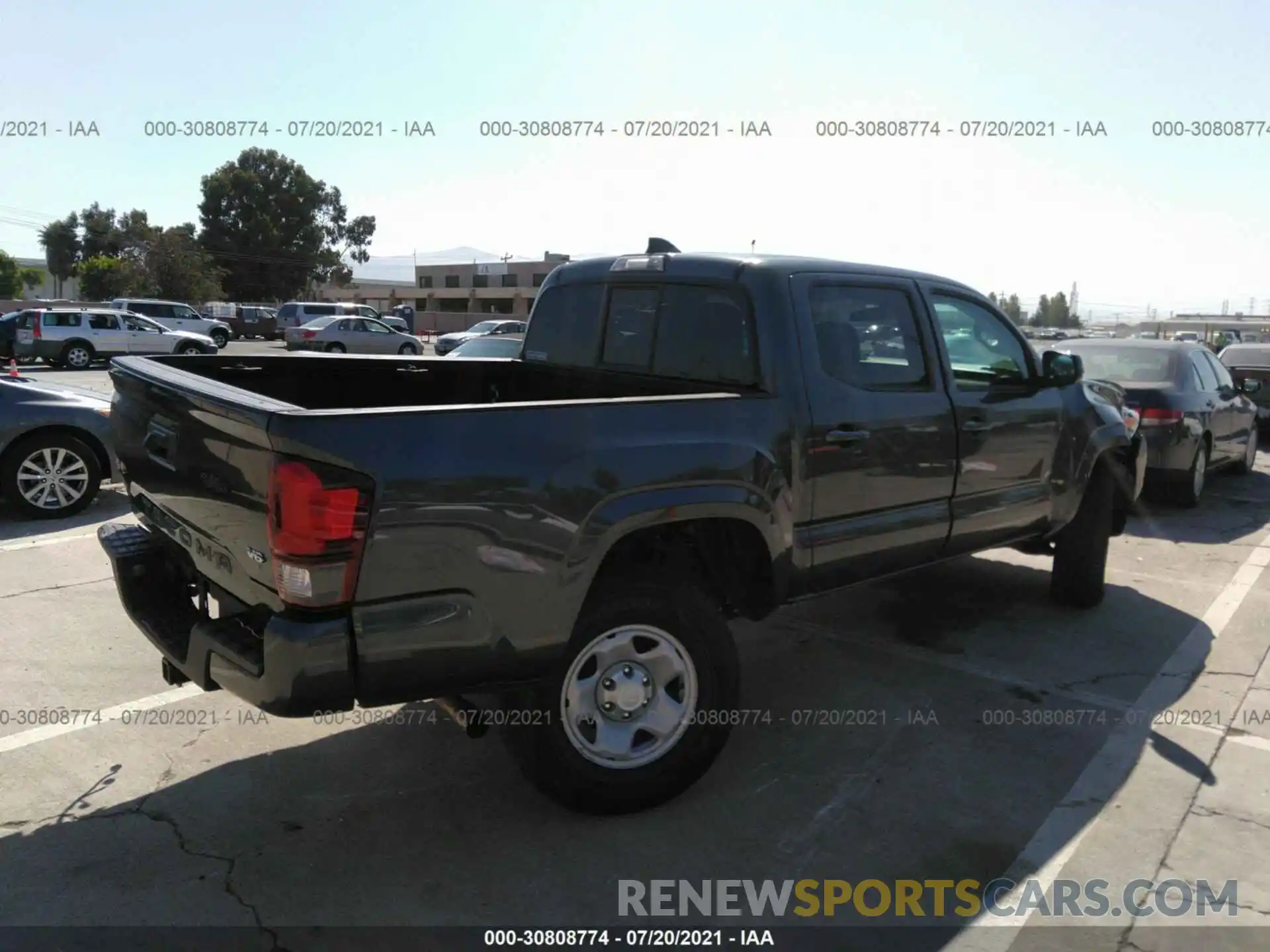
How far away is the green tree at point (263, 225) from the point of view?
6331 centimetres

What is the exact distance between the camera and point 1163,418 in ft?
29.3

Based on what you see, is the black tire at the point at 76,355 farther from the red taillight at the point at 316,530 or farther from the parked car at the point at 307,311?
the red taillight at the point at 316,530

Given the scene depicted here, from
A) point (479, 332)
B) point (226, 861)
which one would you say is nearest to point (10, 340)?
point (479, 332)

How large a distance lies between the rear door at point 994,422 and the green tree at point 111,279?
59998 millimetres

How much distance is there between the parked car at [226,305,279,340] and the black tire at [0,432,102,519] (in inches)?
1607

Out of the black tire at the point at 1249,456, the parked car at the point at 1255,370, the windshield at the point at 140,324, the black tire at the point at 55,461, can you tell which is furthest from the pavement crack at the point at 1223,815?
the windshield at the point at 140,324

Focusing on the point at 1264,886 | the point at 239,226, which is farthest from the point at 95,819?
the point at 239,226

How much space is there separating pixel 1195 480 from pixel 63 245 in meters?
94.5

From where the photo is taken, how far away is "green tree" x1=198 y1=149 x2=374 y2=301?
63312 millimetres

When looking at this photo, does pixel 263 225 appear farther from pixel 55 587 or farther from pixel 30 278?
pixel 55 587

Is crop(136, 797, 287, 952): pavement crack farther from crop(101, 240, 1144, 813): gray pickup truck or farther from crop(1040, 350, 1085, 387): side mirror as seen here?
crop(1040, 350, 1085, 387): side mirror

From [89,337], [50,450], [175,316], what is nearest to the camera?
[50,450]

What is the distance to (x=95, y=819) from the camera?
3.37 metres

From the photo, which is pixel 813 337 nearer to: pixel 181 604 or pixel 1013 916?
A: pixel 1013 916
